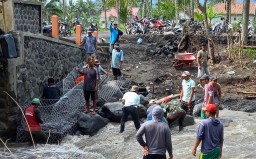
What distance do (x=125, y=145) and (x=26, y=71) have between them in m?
4.10

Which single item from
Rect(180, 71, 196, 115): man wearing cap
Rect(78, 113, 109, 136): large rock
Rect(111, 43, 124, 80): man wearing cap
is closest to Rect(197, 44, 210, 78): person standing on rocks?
Rect(111, 43, 124, 80): man wearing cap

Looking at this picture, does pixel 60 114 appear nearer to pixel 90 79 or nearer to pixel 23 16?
pixel 90 79

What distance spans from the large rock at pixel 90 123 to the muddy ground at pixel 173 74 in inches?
138

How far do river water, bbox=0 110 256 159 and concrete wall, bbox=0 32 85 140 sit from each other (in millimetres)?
1421

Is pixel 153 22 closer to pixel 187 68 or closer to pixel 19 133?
pixel 187 68

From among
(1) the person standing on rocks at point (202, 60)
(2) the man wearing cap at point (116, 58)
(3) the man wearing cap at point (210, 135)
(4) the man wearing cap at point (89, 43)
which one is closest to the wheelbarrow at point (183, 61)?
(1) the person standing on rocks at point (202, 60)

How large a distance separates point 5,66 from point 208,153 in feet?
24.5

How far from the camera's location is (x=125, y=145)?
1139 centimetres

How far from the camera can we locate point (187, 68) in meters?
22.1

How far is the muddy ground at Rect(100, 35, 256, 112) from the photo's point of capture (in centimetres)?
1603

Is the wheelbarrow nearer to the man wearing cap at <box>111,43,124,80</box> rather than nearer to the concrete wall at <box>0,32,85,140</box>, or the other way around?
the man wearing cap at <box>111,43,124,80</box>

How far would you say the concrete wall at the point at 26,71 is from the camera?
1305 cm

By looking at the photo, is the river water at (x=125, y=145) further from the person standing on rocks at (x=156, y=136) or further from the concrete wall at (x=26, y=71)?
the person standing on rocks at (x=156, y=136)

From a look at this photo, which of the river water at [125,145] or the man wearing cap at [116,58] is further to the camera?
the man wearing cap at [116,58]
